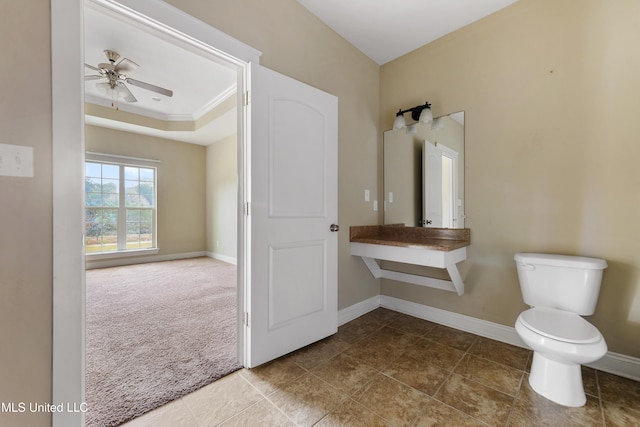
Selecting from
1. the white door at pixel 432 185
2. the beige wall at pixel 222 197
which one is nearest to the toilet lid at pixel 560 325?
the white door at pixel 432 185

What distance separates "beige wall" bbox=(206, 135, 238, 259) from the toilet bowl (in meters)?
4.70

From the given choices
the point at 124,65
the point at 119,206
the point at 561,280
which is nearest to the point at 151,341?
the point at 124,65

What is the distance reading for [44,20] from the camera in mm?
1028

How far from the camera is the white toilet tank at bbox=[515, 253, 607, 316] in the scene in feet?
5.14

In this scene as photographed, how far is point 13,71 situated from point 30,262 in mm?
738

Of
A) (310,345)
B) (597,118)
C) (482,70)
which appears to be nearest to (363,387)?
(310,345)

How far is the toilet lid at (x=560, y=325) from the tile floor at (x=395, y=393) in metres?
0.40

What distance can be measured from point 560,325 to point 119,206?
20.6 feet

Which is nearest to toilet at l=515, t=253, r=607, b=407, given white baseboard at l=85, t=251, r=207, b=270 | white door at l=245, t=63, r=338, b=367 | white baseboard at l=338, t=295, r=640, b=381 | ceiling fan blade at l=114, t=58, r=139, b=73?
white baseboard at l=338, t=295, r=640, b=381

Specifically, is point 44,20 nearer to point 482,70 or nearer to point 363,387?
point 363,387

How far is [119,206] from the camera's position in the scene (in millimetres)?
4848

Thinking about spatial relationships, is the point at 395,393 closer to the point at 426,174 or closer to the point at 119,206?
the point at 426,174

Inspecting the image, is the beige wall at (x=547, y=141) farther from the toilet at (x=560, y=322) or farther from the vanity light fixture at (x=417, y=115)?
the toilet at (x=560, y=322)

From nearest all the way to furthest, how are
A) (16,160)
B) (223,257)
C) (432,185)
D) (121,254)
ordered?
(16,160) < (432,185) < (121,254) < (223,257)
